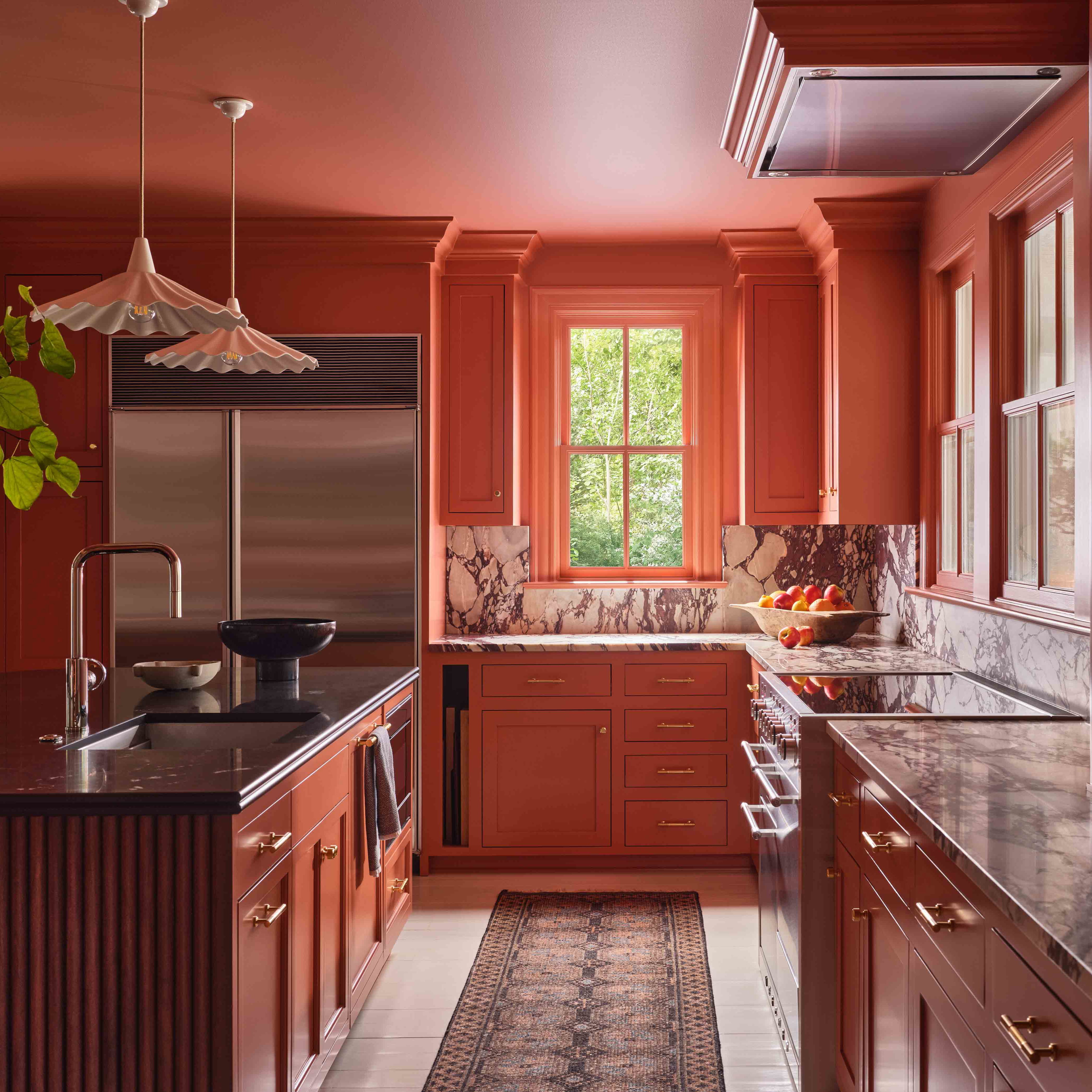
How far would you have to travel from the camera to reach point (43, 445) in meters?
1.83

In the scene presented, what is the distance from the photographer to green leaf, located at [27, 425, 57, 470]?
1.81 m

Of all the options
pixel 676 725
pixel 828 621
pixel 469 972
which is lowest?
pixel 469 972

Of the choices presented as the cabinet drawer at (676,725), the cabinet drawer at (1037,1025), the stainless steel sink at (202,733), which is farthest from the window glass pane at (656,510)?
the cabinet drawer at (1037,1025)

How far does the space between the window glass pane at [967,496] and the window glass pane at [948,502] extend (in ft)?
0.19

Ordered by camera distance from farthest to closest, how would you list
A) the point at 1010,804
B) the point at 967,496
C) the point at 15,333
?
the point at 967,496 < the point at 15,333 < the point at 1010,804

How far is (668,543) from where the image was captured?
15.4 ft

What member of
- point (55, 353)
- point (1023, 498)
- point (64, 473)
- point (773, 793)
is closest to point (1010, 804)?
point (773, 793)

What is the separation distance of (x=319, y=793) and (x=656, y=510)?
278cm

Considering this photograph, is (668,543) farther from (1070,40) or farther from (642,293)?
(1070,40)

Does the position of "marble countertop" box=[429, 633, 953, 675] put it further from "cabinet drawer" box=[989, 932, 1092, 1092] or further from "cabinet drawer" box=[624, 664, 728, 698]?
"cabinet drawer" box=[989, 932, 1092, 1092]

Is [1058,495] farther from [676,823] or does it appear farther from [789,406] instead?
[676,823]

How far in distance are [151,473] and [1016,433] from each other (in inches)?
126

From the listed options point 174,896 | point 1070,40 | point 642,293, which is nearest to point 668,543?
point 642,293

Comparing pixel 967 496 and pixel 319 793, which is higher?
pixel 967 496
